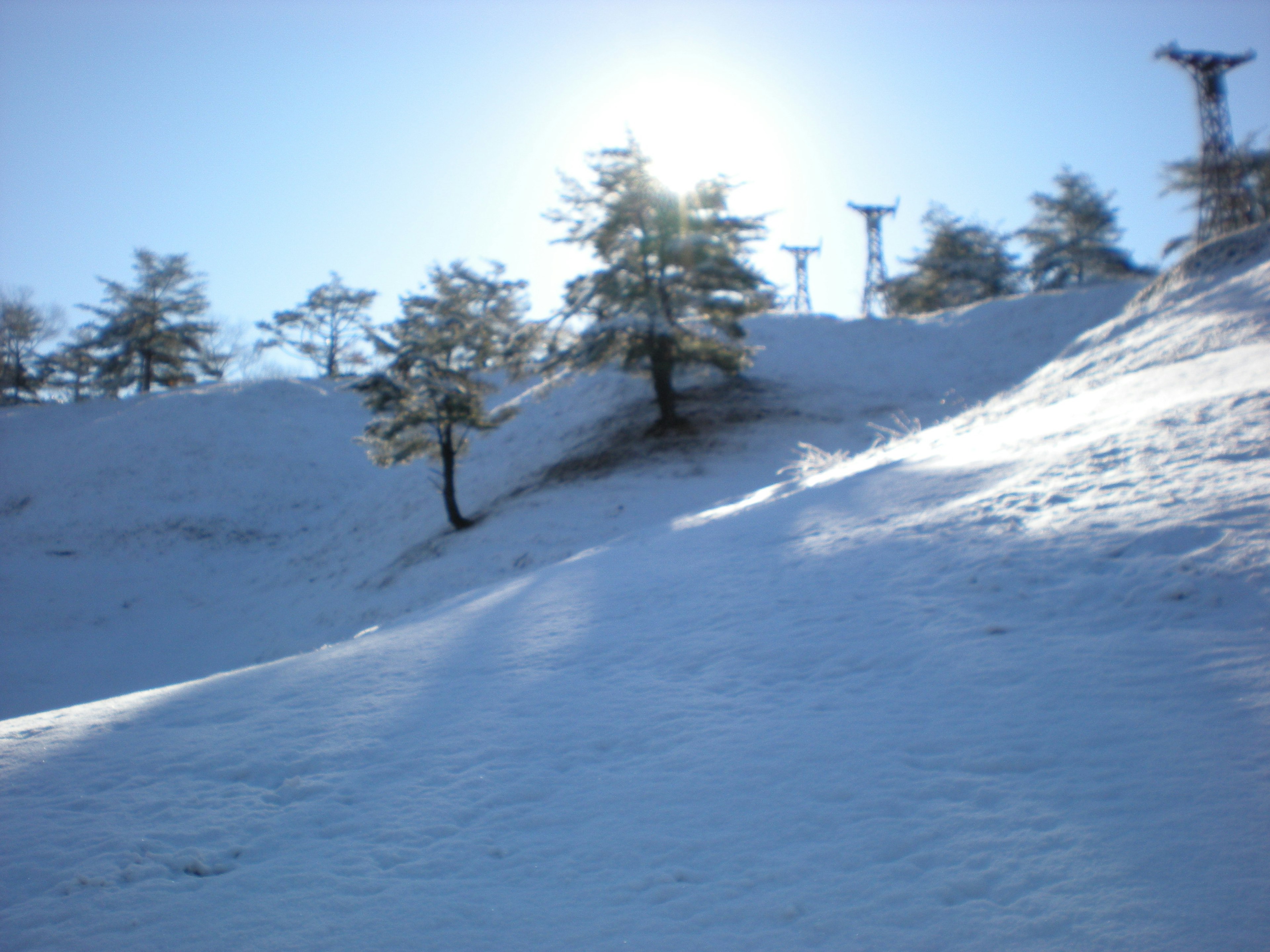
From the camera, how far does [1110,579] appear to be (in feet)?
14.3

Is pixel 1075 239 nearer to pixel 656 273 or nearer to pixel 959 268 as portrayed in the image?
pixel 959 268

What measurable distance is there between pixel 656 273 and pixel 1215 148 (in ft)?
62.3

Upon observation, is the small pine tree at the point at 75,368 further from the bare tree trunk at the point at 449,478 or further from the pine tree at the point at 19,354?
the bare tree trunk at the point at 449,478

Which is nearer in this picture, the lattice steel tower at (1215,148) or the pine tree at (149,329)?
the lattice steel tower at (1215,148)

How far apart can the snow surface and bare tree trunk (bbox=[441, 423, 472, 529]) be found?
9.52m

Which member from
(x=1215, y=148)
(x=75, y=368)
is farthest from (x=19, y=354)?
(x=1215, y=148)

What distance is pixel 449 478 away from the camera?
1902 cm

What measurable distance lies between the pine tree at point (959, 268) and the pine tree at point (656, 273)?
81.8ft

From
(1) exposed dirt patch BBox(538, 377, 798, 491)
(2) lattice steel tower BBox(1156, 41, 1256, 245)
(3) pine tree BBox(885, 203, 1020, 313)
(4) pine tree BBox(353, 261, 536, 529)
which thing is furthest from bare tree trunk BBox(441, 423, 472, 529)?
(3) pine tree BBox(885, 203, 1020, 313)

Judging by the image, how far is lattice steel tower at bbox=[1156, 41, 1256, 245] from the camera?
22.3 meters

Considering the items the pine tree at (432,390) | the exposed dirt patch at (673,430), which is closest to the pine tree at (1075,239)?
the exposed dirt patch at (673,430)

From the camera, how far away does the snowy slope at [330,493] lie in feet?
53.6

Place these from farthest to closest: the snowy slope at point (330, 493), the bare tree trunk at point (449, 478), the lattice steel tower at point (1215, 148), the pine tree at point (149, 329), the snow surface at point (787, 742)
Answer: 1. the pine tree at point (149, 329)
2. the lattice steel tower at point (1215, 148)
3. the bare tree trunk at point (449, 478)
4. the snowy slope at point (330, 493)
5. the snow surface at point (787, 742)

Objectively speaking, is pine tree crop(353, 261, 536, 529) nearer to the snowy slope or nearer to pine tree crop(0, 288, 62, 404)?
the snowy slope
